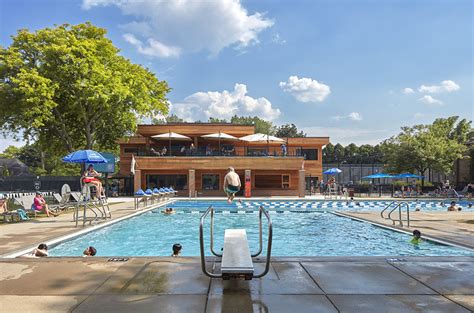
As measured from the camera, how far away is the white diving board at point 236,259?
465 centimetres

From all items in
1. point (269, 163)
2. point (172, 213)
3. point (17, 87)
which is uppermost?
point (17, 87)

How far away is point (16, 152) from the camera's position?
6181 centimetres

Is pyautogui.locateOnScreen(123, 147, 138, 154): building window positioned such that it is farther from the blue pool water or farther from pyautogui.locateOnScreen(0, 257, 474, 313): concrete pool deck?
pyautogui.locateOnScreen(0, 257, 474, 313): concrete pool deck

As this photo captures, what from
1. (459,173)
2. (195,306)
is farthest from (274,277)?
(459,173)

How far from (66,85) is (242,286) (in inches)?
899

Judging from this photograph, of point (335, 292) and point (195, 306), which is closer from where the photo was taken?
point (195, 306)

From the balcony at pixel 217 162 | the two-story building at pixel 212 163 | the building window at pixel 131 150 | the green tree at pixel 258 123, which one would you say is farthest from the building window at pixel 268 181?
the green tree at pixel 258 123

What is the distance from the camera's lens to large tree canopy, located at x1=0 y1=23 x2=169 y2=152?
2233 cm

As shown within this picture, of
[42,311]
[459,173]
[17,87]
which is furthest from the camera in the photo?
[459,173]

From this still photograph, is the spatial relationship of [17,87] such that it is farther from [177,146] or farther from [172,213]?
[177,146]

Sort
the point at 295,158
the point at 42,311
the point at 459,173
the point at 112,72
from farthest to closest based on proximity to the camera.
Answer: the point at 459,173 < the point at 295,158 < the point at 112,72 < the point at 42,311

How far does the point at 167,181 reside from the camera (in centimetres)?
3356

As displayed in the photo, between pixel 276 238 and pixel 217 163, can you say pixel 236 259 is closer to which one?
pixel 276 238

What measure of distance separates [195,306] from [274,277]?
1.61 meters
